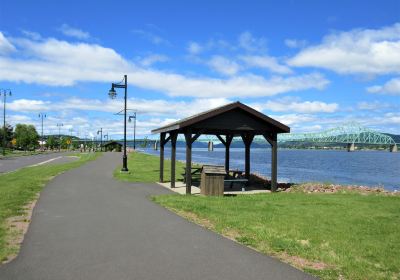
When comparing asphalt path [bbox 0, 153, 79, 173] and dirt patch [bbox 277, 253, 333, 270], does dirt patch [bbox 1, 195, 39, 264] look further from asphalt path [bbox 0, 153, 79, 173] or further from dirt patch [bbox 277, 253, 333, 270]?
asphalt path [bbox 0, 153, 79, 173]

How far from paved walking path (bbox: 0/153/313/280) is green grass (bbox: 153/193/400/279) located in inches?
26.1


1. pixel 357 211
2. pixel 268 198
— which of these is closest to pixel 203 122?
pixel 268 198

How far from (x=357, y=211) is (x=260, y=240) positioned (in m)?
4.89

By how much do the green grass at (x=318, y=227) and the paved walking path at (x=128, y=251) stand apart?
0.66 m

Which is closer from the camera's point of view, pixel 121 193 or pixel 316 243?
pixel 316 243

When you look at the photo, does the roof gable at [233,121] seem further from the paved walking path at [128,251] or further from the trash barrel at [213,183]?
the paved walking path at [128,251]

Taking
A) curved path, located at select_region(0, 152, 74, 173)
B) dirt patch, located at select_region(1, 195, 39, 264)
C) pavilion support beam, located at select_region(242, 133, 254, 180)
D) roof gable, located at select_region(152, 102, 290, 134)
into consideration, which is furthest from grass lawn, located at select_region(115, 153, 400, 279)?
curved path, located at select_region(0, 152, 74, 173)

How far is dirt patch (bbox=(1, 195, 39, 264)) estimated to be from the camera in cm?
713

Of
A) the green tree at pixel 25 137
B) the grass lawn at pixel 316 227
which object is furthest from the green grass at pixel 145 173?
the green tree at pixel 25 137

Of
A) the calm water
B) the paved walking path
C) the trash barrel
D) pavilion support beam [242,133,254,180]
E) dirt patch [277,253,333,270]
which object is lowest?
the calm water

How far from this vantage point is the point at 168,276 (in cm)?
590

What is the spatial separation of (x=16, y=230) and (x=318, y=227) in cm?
647

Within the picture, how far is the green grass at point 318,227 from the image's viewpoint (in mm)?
6746

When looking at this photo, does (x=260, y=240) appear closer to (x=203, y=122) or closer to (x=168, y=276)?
(x=168, y=276)
